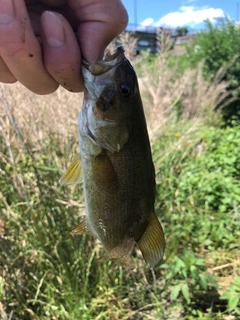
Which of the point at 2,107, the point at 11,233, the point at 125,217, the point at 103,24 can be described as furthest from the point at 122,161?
the point at 11,233

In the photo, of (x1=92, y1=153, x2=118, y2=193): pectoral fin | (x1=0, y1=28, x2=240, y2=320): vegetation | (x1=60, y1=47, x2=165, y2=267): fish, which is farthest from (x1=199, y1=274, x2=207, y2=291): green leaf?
(x1=92, y1=153, x2=118, y2=193): pectoral fin

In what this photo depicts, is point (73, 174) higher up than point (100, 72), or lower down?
lower down

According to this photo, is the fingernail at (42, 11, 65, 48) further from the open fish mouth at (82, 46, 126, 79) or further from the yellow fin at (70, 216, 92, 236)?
the yellow fin at (70, 216, 92, 236)

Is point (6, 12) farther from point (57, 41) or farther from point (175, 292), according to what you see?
point (175, 292)

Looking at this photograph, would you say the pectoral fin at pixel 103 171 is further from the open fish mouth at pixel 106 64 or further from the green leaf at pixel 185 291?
the green leaf at pixel 185 291

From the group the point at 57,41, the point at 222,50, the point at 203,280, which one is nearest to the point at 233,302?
the point at 203,280

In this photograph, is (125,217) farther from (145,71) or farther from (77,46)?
(145,71)

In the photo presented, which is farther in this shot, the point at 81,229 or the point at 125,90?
the point at 81,229
